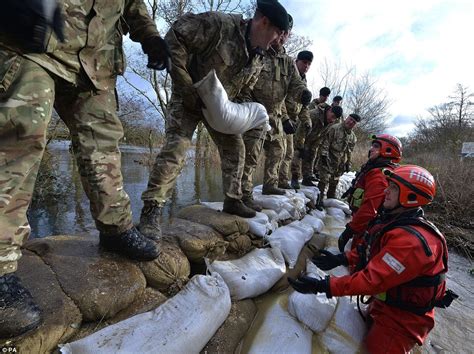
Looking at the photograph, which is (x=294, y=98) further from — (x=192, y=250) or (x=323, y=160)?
(x=192, y=250)

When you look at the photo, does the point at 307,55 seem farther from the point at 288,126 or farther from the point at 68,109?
the point at 68,109

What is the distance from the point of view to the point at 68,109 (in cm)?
128

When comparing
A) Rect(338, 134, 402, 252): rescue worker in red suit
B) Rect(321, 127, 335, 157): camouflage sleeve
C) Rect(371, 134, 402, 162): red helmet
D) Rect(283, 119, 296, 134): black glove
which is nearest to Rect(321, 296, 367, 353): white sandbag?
Rect(338, 134, 402, 252): rescue worker in red suit

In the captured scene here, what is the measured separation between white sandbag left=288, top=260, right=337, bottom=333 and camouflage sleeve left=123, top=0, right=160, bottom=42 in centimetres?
167

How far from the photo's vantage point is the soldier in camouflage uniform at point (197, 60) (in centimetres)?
184

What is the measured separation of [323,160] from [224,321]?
14.7 ft

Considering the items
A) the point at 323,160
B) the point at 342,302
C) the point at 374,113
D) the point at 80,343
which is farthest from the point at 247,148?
the point at 374,113

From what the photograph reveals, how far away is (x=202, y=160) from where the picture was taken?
1204cm

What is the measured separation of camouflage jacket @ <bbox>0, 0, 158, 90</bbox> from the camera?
1072mm

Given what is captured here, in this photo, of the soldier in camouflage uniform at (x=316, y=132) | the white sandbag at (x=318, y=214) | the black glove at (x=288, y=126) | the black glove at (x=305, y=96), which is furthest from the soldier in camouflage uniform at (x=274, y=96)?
the soldier in camouflage uniform at (x=316, y=132)

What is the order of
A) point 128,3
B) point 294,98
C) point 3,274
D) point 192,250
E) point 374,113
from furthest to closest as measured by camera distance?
point 374,113
point 294,98
point 192,250
point 128,3
point 3,274

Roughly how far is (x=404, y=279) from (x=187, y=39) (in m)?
1.89

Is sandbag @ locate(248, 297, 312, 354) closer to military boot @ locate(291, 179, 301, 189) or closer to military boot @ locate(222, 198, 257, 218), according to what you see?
military boot @ locate(222, 198, 257, 218)

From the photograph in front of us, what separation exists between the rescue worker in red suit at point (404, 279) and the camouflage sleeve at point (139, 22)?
1.51 meters
